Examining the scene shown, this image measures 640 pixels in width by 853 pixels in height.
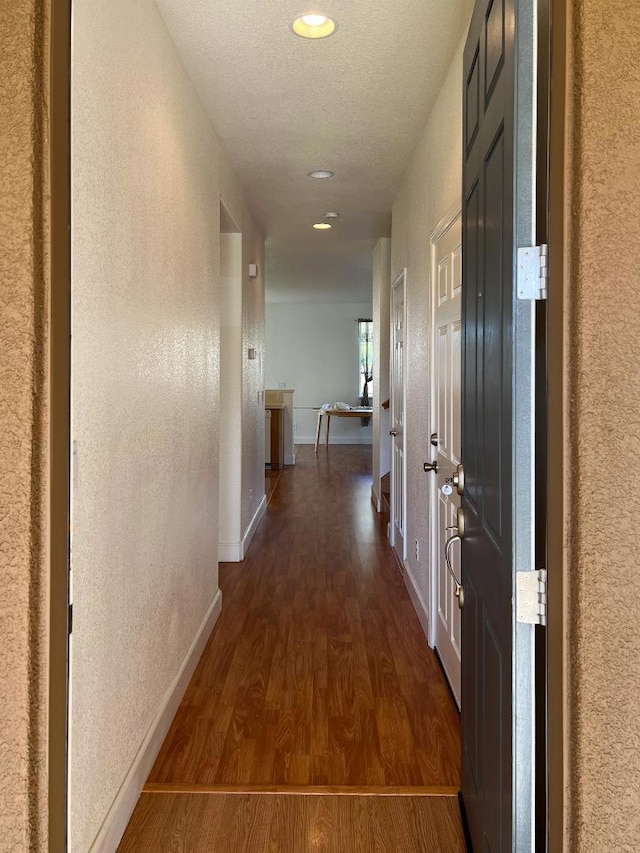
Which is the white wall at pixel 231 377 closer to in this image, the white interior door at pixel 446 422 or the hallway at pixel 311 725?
the hallway at pixel 311 725

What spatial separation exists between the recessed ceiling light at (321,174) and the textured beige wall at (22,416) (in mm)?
3212

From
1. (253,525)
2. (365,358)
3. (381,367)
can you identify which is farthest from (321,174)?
(365,358)

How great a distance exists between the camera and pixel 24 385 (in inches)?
36.9

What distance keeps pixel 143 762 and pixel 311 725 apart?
65cm

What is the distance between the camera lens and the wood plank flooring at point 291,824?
1.70 m

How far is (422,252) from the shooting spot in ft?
10.9

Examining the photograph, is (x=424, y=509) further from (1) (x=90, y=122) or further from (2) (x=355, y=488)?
(2) (x=355, y=488)

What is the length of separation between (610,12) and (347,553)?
420 centimetres

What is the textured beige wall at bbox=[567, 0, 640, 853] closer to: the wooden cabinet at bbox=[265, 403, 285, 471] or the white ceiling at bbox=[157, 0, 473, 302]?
the white ceiling at bbox=[157, 0, 473, 302]

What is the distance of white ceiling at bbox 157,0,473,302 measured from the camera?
2229 millimetres

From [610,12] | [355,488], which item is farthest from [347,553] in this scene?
[610,12]

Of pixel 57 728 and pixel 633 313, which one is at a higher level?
pixel 633 313

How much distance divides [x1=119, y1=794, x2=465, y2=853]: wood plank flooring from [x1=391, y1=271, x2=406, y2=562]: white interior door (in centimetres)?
236

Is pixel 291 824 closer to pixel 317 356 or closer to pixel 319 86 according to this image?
pixel 319 86
